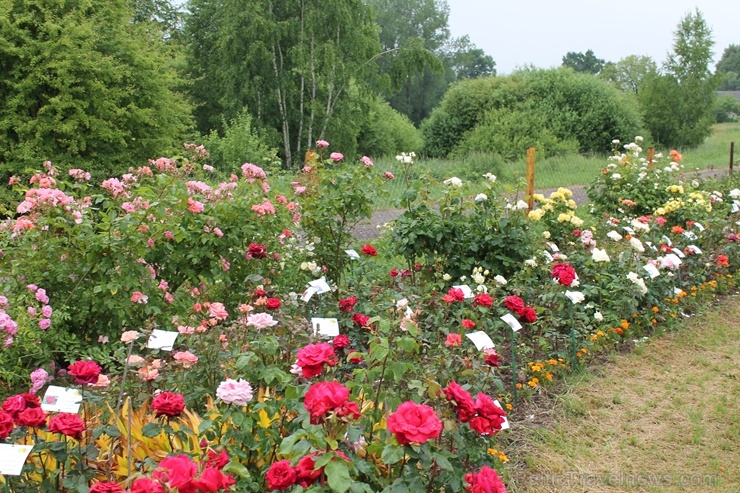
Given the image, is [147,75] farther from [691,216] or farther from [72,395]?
[72,395]

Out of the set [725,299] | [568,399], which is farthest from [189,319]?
[725,299]

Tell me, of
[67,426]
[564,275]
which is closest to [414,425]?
[67,426]

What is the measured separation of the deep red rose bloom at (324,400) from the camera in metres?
1.59

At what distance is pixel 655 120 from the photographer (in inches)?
916

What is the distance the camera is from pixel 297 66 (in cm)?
1594

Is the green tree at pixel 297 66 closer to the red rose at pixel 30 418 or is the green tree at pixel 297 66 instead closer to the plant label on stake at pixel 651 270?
the plant label on stake at pixel 651 270

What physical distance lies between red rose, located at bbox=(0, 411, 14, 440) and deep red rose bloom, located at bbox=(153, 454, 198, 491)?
55 centimetres

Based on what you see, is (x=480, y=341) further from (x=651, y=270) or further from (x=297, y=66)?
(x=297, y=66)

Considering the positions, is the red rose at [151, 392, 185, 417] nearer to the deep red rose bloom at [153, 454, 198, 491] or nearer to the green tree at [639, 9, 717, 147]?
the deep red rose bloom at [153, 454, 198, 491]

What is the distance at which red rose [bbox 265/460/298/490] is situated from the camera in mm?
1535

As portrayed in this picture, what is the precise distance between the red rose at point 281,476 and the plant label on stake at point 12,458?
0.70 m

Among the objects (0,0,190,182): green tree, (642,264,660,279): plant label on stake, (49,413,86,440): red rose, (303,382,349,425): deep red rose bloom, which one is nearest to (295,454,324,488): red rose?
(303,382,349,425): deep red rose bloom

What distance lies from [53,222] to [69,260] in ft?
0.78

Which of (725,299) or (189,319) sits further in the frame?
(725,299)
